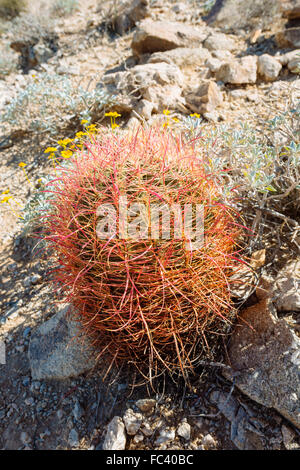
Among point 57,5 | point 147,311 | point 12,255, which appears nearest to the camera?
point 147,311

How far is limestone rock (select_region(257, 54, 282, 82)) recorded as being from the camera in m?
3.70

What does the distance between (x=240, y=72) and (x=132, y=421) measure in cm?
377

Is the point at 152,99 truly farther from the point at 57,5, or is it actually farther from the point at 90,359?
the point at 57,5

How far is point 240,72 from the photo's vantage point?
3756 mm

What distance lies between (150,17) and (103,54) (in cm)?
120

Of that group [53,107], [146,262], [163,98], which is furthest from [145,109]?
[146,262]

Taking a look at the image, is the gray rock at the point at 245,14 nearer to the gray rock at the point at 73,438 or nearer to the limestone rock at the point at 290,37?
the limestone rock at the point at 290,37

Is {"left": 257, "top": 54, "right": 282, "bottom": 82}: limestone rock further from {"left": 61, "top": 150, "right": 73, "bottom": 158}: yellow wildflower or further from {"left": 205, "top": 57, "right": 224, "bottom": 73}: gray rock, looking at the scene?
{"left": 61, "top": 150, "right": 73, "bottom": 158}: yellow wildflower

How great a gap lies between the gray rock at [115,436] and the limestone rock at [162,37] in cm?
466

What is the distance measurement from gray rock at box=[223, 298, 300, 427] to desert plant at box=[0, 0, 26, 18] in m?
8.89

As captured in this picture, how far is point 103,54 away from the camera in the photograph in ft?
17.5

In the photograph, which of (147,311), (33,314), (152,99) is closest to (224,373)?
(147,311)

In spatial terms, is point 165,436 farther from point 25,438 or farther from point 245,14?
point 245,14

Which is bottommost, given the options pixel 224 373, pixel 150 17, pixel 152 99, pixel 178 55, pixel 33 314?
pixel 33 314
